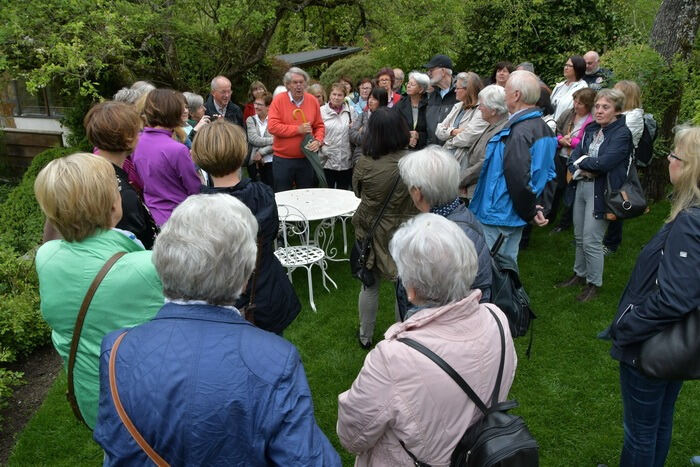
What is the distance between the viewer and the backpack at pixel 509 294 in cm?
292

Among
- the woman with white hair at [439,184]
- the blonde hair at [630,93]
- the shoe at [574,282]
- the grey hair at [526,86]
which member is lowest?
the shoe at [574,282]

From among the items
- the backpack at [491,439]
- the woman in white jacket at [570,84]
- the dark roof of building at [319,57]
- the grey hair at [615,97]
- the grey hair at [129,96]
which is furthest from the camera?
the dark roof of building at [319,57]

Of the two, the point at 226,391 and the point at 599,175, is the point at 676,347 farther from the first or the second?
the point at 599,175

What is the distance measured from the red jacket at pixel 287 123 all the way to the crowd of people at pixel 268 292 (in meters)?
2.27

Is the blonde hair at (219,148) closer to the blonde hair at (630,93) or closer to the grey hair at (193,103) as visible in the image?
the grey hair at (193,103)

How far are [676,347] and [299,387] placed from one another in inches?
67.5

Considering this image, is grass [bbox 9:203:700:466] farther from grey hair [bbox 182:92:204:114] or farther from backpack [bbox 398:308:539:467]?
grey hair [bbox 182:92:204:114]

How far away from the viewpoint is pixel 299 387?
149 centimetres

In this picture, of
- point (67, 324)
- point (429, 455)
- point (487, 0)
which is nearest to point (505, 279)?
point (429, 455)

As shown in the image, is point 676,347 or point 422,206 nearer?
point 676,347

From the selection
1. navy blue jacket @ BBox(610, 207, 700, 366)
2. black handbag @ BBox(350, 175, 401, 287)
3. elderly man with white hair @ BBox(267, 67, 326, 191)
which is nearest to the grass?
black handbag @ BBox(350, 175, 401, 287)

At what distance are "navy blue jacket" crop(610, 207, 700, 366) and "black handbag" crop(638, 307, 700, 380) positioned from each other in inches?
1.4

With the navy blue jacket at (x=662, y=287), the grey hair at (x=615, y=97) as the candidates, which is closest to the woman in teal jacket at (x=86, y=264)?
the navy blue jacket at (x=662, y=287)

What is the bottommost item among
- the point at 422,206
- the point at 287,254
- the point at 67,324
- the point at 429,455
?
the point at 287,254
